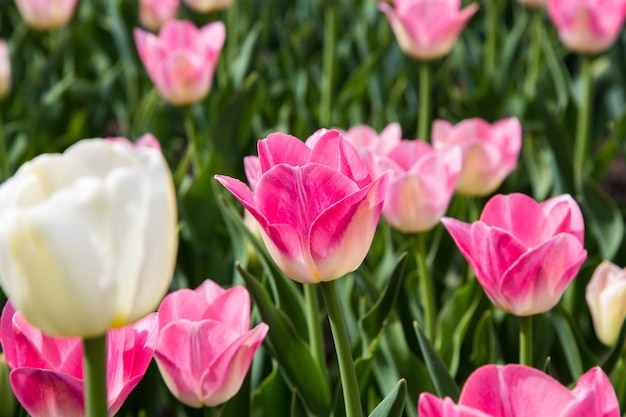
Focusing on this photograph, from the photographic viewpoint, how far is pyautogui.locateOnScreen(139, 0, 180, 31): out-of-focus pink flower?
224cm

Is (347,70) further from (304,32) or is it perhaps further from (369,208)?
(369,208)

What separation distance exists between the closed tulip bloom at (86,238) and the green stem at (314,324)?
0.37 m

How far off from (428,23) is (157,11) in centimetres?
81

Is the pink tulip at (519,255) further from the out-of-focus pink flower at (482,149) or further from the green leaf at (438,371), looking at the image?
the out-of-focus pink flower at (482,149)

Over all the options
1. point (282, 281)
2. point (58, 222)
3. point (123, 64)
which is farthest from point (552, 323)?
point (123, 64)

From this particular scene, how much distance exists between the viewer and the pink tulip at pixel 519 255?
835 mm

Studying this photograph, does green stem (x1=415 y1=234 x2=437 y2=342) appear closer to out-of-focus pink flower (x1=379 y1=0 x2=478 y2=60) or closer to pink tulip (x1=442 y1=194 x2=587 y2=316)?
pink tulip (x1=442 y1=194 x2=587 y2=316)

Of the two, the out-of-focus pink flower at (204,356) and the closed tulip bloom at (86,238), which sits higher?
the closed tulip bloom at (86,238)

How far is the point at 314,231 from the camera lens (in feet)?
2.31

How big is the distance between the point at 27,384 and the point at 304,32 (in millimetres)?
1951

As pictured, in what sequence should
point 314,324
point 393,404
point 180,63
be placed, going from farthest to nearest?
point 180,63
point 314,324
point 393,404

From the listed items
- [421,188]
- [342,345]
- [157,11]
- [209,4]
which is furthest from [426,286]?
[157,11]

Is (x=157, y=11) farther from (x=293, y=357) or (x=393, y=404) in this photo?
(x=393, y=404)

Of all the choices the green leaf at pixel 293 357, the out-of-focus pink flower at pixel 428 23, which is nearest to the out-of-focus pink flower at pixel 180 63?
the out-of-focus pink flower at pixel 428 23
